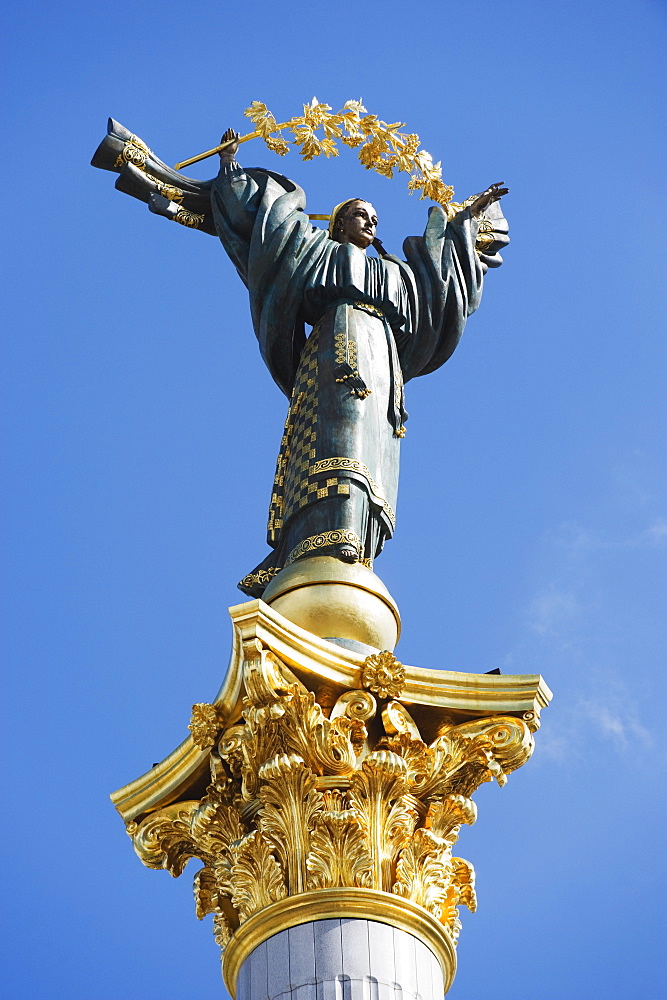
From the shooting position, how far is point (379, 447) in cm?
1337

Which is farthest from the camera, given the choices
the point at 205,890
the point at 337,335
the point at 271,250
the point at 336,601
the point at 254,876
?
the point at 271,250

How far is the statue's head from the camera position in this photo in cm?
1541

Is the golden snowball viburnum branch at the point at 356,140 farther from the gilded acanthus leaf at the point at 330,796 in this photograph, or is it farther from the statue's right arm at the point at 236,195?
the gilded acanthus leaf at the point at 330,796

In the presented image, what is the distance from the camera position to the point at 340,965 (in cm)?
965

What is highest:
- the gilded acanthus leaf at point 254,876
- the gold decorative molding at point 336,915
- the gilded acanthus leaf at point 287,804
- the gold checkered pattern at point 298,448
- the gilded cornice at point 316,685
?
the gold checkered pattern at point 298,448

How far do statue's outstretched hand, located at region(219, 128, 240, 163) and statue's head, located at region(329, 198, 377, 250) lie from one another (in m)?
1.20

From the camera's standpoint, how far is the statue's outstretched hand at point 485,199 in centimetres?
1625

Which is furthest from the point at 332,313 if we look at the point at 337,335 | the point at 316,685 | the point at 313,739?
the point at 313,739

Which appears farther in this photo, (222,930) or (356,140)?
(356,140)

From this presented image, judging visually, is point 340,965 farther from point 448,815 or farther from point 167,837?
point 167,837

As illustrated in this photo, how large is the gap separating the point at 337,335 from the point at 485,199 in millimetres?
3212

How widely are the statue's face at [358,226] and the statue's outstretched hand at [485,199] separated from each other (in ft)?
3.88

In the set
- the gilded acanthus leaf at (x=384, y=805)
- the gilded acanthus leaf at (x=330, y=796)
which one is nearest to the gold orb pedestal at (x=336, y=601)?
the gilded acanthus leaf at (x=330, y=796)

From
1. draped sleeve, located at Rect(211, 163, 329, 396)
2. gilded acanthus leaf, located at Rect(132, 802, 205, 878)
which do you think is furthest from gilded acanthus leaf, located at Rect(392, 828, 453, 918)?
draped sleeve, located at Rect(211, 163, 329, 396)
